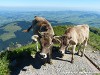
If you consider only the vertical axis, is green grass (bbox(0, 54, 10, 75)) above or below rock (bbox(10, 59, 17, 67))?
above

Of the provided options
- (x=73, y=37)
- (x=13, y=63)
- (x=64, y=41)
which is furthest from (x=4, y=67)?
(x=73, y=37)

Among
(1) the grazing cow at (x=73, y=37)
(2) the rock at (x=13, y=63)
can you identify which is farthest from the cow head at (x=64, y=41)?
(2) the rock at (x=13, y=63)

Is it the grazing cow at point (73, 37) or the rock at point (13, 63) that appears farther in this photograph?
the rock at point (13, 63)

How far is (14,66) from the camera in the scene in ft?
64.1

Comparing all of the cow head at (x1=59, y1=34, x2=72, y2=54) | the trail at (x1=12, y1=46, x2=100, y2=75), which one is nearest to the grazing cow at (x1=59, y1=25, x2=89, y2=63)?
the cow head at (x1=59, y1=34, x2=72, y2=54)

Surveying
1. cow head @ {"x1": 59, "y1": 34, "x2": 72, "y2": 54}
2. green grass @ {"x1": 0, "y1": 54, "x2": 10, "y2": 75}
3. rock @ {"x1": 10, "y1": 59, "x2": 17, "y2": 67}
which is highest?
cow head @ {"x1": 59, "y1": 34, "x2": 72, "y2": 54}

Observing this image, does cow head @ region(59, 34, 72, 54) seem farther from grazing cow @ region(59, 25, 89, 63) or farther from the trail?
the trail

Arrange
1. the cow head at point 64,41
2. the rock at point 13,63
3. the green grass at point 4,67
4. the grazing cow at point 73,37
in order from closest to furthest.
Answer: the green grass at point 4,67 < the cow head at point 64,41 < the grazing cow at point 73,37 < the rock at point 13,63

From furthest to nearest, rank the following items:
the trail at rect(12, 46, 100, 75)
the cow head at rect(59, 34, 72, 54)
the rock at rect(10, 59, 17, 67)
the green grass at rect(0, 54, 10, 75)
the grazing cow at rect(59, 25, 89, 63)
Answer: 1. the rock at rect(10, 59, 17, 67)
2. the grazing cow at rect(59, 25, 89, 63)
3. the cow head at rect(59, 34, 72, 54)
4. the green grass at rect(0, 54, 10, 75)
5. the trail at rect(12, 46, 100, 75)

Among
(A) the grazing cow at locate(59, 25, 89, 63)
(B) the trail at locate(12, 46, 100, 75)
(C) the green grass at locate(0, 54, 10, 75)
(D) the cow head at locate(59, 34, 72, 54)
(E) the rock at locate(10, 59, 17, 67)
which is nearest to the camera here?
(B) the trail at locate(12, 46, 100, 75)

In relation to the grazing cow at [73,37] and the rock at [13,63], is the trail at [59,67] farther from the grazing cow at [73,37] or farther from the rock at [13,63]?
the grazing cow at [73,37]

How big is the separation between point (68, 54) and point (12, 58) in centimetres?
517

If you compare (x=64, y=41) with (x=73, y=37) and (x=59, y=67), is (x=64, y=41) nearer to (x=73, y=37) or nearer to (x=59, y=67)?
(x=73, y=37)

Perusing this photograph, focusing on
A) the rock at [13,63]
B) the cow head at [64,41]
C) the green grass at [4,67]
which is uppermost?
the cow head at [64,41]
